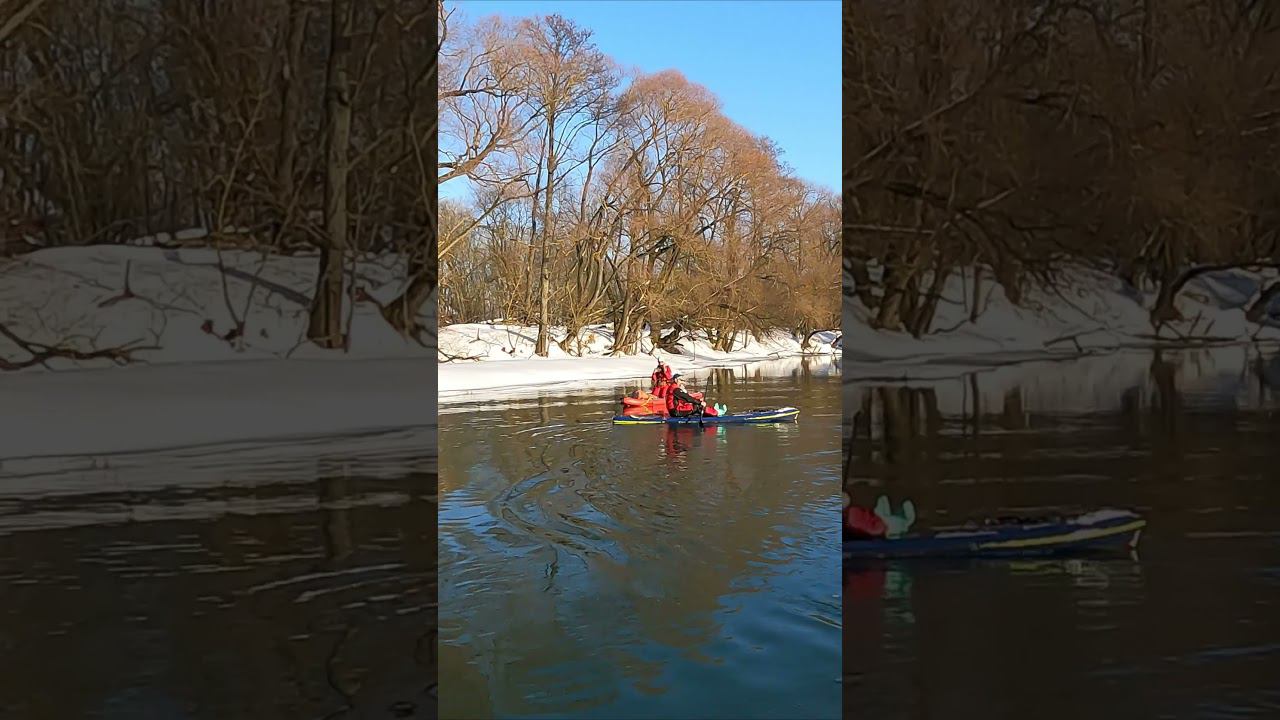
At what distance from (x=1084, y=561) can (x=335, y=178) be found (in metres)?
2.09

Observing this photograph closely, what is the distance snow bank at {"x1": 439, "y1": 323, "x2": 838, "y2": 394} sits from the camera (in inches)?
688

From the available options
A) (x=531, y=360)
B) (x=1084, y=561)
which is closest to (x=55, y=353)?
(x=1084, y=561)

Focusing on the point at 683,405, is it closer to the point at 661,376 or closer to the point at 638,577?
the point at 661,376

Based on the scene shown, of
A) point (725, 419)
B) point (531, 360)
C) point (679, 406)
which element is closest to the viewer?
point (725, 419)

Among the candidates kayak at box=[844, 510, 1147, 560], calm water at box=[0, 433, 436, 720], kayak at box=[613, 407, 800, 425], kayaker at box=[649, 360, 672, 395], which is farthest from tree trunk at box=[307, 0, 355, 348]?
kayaker at box=[649, 360, 672, 395]

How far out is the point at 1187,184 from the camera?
212cm

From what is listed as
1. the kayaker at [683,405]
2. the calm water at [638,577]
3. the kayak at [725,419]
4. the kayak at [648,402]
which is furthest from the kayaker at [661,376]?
the calm water at [638,577]

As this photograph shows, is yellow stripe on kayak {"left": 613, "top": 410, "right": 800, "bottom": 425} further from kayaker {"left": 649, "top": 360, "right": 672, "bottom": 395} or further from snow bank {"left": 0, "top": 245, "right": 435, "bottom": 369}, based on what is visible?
snow bank {"left": 0, "top": 245, "right": 435, "bottom": 369}

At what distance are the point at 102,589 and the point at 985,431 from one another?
217 cm

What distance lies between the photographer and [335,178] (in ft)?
6.78

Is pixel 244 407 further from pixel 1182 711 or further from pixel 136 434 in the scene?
pixel 1182 711

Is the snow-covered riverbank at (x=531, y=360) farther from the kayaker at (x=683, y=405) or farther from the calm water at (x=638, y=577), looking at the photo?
the calm water at (x=638, y=577)

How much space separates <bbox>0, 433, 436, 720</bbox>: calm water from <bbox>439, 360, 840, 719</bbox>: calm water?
2.80 feet

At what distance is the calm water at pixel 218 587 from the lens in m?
1.89
